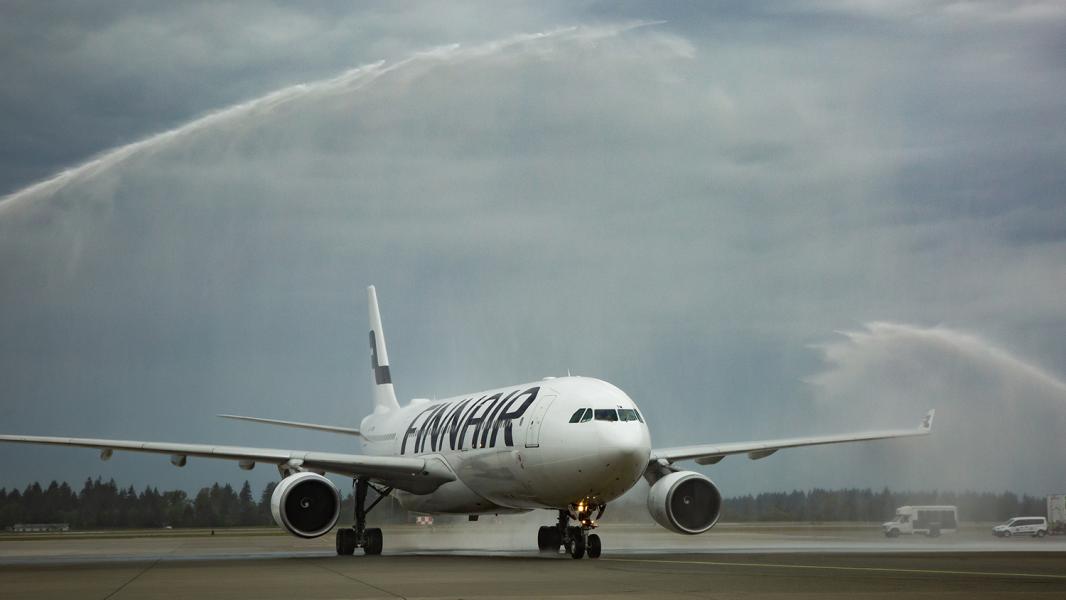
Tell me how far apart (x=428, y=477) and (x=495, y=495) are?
349cm

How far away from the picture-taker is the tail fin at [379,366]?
47.6 m

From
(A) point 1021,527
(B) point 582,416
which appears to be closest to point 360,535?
(B) point 582,416

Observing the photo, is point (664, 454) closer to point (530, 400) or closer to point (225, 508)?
point (530, 400)

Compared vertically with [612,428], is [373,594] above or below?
below

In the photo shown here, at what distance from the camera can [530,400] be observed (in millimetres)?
29141

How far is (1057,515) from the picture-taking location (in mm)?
64125

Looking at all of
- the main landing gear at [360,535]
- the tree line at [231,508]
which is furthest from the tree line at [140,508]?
the main landing gear at [360,535]

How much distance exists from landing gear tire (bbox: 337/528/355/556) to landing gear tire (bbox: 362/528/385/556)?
18.8 inches

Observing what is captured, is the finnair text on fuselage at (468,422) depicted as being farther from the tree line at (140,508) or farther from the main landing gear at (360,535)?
the tree line at (140,508)

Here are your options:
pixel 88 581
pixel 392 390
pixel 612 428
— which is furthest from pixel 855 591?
pixel 392 390

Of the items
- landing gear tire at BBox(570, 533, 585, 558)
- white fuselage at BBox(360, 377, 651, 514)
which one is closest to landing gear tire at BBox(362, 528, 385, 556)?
white fuselage at BBox(360, 377, 651, 514)

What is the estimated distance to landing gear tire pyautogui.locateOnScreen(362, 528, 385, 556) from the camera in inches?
1349

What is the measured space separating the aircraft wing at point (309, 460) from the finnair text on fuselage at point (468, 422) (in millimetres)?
906

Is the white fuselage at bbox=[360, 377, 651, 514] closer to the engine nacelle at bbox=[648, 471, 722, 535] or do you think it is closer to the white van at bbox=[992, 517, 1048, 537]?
the engine nacelle at bbox=[648, 471, 722, 535]
